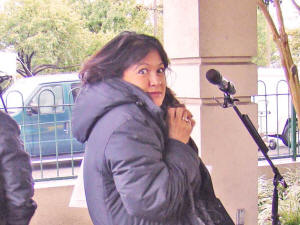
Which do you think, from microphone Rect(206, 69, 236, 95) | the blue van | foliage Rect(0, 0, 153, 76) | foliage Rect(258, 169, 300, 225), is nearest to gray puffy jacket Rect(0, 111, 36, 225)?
microphone Rect(206, 69, 236, 95)

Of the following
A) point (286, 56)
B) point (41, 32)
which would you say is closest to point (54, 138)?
point (286, 56)

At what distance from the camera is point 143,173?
1631 mm

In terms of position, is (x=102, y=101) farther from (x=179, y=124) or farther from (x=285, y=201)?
(x=285, y=201)

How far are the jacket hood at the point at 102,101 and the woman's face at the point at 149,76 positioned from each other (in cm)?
7

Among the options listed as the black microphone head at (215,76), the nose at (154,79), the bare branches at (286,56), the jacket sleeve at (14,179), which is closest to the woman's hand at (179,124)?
the nose at (154,79)

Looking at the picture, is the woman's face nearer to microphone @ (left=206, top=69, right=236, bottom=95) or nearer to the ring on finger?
the ring on finger

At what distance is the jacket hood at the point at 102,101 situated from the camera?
69.5 inches

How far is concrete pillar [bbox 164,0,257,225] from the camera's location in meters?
3.56

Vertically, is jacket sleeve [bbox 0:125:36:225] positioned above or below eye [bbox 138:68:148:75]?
below

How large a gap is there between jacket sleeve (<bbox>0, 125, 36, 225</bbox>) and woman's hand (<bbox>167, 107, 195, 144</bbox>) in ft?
2.64

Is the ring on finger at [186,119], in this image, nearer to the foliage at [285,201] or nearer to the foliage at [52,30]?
the foliage at [285,201]

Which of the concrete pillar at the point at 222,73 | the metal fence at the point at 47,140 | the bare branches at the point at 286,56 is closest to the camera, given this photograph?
the concrete pillar at the point at 222,73

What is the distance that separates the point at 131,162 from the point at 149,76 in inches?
17.2

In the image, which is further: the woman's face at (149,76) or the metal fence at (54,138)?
the metal fence at (54,138)
